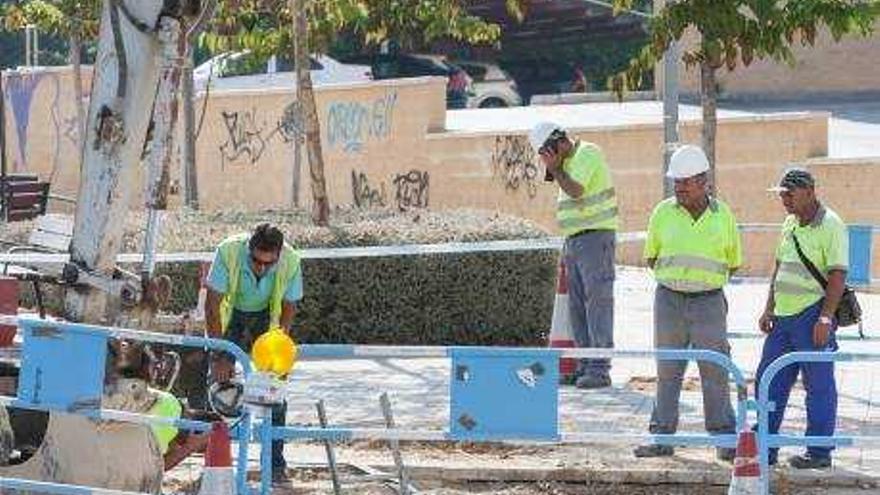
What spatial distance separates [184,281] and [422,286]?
1.75m

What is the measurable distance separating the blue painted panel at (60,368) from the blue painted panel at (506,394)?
5.07 feet

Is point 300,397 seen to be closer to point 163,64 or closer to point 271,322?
point 271,322

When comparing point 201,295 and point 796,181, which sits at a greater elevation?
point 796,181

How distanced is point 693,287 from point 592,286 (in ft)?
7.73

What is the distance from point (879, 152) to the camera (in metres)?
26.8

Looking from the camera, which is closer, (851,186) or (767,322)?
(767,322)

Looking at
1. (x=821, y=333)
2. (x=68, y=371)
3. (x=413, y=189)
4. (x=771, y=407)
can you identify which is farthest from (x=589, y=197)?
(x=413, y=189)

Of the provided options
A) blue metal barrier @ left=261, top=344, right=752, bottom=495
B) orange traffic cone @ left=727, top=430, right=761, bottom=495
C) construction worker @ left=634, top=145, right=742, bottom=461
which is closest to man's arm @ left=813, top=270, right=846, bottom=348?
construction worker @ left=634, top=145, right=742, bottom=461

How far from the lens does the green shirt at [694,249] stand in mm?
11250

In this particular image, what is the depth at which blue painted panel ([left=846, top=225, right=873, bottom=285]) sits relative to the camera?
51.7ft

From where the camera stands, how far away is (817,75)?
35969 millimetres

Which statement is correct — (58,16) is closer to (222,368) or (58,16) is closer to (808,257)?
(808,257)

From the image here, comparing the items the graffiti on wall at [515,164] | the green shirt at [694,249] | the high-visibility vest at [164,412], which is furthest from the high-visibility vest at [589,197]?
the graffiti on wall at [515,164]

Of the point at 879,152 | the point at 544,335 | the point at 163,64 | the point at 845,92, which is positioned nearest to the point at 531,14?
the point at 845,92
